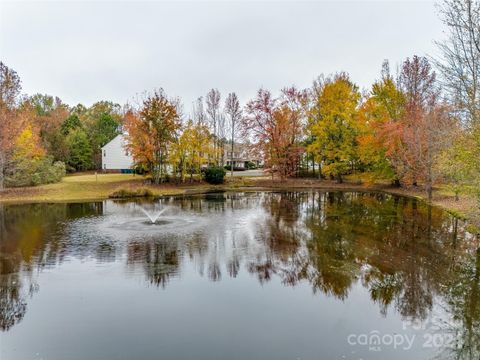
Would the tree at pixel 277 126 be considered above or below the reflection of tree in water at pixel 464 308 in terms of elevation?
above

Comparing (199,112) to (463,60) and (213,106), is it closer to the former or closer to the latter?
(213,106)

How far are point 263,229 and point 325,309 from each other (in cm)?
844

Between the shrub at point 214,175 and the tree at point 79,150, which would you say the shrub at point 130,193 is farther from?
the tree at point 79,150

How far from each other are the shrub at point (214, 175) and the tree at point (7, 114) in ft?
57.2

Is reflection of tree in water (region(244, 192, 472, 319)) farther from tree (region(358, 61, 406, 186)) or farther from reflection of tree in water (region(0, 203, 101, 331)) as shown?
tree (region(358, 61, 406, 186))

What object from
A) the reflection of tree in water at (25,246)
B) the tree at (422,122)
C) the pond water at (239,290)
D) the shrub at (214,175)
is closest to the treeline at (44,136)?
the reflection of tree in water at (25,246)

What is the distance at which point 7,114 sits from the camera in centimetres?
3012

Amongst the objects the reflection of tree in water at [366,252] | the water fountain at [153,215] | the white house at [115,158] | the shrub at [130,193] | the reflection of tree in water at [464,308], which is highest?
the white house at [115,158]

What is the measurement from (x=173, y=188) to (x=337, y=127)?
58.5ft

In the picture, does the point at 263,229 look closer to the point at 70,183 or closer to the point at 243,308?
the point at 243,308

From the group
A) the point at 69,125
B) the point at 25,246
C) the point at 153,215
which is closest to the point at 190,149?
the point at 153,215

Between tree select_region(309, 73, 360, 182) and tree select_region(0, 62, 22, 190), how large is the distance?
27.8 metres

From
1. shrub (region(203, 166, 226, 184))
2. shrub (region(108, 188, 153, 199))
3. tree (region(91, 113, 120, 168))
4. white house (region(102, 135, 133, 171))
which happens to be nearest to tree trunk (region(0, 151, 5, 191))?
shrub (region(108, 188, 153, 199))

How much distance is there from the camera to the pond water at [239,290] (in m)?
6.48
